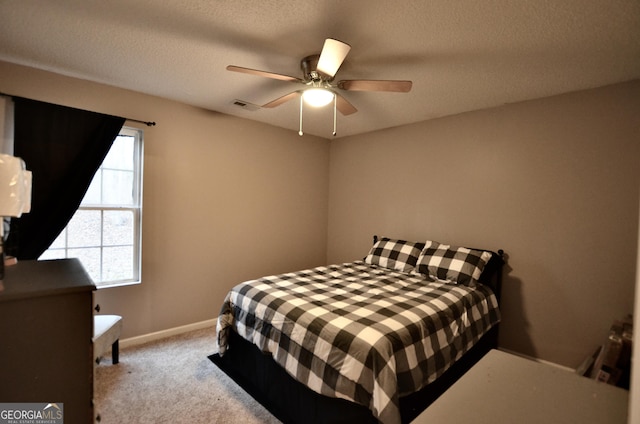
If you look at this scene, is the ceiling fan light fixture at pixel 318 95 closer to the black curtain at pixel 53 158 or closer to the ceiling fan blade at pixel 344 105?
the ceiling fan blade at pixel 344 105

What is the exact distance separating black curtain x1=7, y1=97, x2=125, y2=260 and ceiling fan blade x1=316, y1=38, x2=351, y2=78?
1.94 m

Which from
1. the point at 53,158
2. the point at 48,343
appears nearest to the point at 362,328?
the point at 48,343

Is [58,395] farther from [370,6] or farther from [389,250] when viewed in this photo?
[389,250]

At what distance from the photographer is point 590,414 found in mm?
787

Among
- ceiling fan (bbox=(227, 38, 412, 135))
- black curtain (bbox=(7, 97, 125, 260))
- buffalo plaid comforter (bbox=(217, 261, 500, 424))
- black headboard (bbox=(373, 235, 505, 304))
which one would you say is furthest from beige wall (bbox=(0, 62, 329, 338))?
black headboard (bbox=(373, 235, 505, 304))

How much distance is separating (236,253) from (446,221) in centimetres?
243

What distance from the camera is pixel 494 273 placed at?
2805mm

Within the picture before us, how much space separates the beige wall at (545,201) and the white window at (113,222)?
9.46 feet

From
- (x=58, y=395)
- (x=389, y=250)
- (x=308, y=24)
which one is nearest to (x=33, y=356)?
(x=58, y=395)

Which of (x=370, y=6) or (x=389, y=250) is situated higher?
(x=370, y=6)

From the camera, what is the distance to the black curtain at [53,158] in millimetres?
2203

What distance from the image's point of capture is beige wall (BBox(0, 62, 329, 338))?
2.67m

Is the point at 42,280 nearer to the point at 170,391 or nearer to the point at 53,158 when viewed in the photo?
the point at 170,391

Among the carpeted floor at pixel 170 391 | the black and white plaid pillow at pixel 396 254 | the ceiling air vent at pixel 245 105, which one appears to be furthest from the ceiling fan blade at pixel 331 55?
the carpeted floor at pixel 170 391
